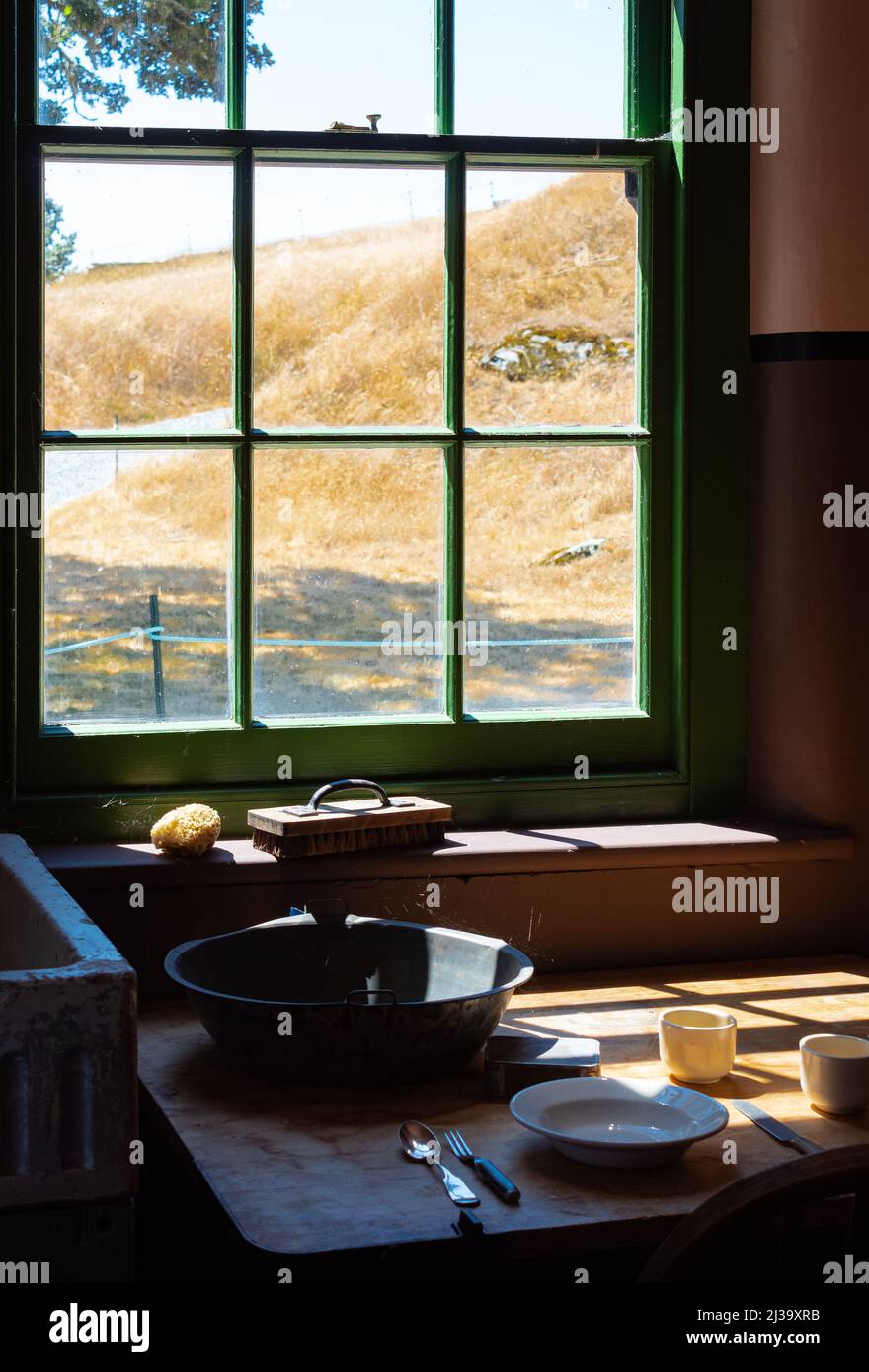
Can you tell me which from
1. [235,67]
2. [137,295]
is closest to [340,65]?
[235,67]

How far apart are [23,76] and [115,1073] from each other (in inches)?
68.0

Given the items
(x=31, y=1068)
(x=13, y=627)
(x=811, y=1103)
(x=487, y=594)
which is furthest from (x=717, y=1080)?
A: (x=13, y=627)

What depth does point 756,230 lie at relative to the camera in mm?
2684

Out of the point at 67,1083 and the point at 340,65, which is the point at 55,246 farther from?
the point at 67,1083

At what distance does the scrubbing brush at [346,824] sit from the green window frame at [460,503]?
0.50 feet

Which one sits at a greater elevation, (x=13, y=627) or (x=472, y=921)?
(x=13, y=627)

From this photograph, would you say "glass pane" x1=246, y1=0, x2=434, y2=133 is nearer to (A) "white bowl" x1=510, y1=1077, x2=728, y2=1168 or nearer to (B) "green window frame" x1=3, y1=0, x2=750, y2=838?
(B) "green window frame" x1=3, y1=0, x2=750, y2=838

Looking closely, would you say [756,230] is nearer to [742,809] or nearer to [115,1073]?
[742,809]

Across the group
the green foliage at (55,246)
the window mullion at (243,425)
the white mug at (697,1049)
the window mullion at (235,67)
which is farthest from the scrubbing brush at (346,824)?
the window mullion at (235,67)

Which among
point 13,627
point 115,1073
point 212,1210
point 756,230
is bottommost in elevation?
point 212,1210

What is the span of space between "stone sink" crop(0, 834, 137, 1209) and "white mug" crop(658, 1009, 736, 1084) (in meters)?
0.68

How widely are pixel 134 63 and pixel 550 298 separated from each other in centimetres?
82

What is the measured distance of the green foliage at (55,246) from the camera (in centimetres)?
250
